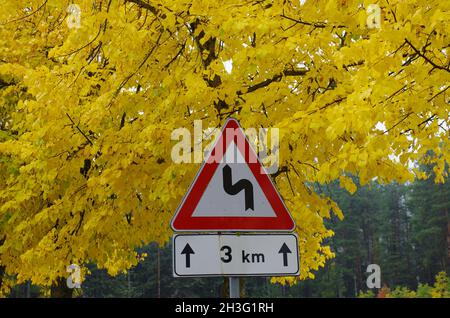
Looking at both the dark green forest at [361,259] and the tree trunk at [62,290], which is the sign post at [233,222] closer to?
the tree trunk at [62,290]

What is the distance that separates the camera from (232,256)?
11.9 ft

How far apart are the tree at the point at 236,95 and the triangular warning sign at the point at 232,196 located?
3.43ft

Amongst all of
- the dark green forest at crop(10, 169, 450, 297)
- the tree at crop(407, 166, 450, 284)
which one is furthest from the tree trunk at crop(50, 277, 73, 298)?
the tree at crop(407, 166, 450, 284)

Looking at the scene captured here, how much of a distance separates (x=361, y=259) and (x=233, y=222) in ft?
283

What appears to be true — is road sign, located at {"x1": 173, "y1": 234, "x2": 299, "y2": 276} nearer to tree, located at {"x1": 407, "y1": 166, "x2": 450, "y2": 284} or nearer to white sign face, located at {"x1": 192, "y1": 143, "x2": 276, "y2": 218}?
white sign face, located at {"x1": 192, "y1": 143, "x2": 276, "y2": 218}

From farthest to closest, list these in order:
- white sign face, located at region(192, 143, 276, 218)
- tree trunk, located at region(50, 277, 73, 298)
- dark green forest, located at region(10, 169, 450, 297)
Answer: dark green forest, located at region(10, 169, 450, 297), tree trunk, located at region(50, 277, 73, 298), white sign face, located at region(192, 143, 276, 218)

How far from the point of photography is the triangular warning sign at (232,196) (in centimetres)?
376

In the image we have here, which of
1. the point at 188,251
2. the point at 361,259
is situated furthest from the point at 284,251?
the point at 361,259

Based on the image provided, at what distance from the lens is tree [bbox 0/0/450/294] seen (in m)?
4.77

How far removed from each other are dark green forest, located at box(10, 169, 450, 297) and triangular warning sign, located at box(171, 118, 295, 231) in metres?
66.1

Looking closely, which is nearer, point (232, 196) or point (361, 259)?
point (232, 196)

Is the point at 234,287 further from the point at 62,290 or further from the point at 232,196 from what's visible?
→ the point at 62,290

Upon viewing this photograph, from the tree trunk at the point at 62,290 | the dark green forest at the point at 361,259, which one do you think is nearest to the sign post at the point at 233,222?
the tree trunk at the point at 62,290

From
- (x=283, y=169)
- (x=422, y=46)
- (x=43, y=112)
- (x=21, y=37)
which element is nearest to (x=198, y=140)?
(x=283, y=169)
